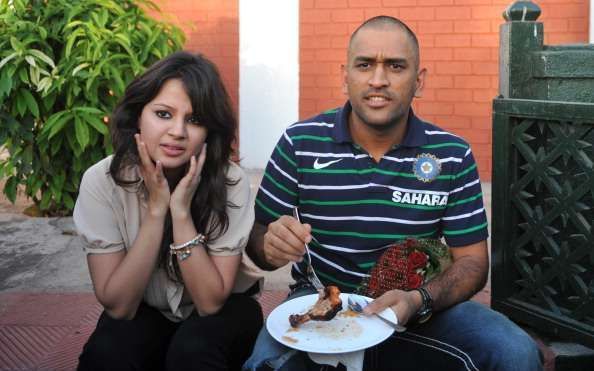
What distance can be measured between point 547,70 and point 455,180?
0.73 meters

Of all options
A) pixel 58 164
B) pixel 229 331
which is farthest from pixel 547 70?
pixel 58 164

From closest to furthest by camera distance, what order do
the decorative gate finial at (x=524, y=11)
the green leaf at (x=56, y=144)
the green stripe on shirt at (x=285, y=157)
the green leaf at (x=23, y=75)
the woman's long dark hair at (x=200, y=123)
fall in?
the woman's long dark hair at (x=200, y=123)
the green stripe on shirt at (x=285, y=157)
the decorative gate finial at (x=524, y=11)
the green leaf at (x=23, y=75)
the green leaf at (x=56, y=144)

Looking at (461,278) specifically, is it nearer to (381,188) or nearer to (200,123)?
(381,188)

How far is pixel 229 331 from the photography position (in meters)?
2.77

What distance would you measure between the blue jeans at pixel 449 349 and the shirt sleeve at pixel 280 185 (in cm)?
50

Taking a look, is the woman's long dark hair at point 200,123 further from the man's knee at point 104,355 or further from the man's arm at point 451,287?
the man's arm at point 451,287

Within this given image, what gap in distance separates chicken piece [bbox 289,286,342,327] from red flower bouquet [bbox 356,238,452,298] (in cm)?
23

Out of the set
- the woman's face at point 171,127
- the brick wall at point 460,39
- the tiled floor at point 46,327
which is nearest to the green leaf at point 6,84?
the tiled floor at point 46,327

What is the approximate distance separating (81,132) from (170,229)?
279 centimetres

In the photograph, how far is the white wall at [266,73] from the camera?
25.8ft

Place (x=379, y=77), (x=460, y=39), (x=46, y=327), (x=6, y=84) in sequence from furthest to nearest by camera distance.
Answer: (x=460, y=39), (x=6, y=84), (x=46, y=327), (x=379, y=77)

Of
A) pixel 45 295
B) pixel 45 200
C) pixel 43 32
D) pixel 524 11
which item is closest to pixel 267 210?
pixel 524 11

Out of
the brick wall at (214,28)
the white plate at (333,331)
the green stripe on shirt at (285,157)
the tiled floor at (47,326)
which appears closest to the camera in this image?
the white plate at (333,331)

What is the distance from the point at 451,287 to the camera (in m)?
2.76
